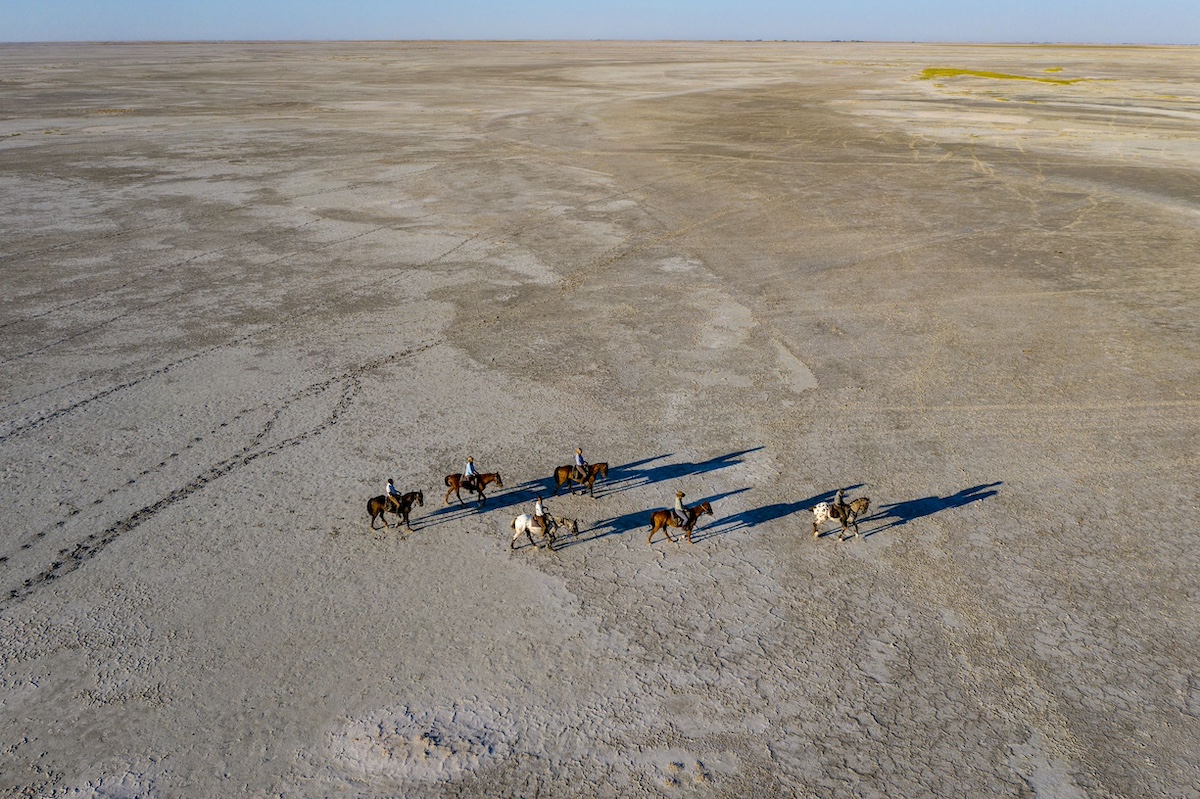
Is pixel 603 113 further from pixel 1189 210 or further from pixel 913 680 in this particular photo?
pixel 913 680

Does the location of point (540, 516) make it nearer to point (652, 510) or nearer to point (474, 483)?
point (474, 483)

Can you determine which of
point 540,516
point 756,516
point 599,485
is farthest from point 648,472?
point 540,516

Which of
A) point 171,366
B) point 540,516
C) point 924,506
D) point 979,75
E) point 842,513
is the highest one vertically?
point 979,75

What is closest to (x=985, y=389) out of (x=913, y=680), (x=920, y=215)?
(x=913, y=680)

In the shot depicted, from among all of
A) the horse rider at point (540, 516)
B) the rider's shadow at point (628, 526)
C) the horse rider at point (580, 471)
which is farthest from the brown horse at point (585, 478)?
the horse rider at point (540, 516)

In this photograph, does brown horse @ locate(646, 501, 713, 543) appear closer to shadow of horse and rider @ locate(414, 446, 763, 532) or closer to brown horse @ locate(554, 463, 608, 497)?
shadow of horse and rider @ locate(414, 446, 763, 532)

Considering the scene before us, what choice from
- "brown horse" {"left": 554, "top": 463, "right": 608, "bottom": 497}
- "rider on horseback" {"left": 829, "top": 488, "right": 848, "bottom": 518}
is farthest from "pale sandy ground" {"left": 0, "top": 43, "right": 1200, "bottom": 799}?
"rider on horseback" {"left": 829, "top": 488, "right": 848, "bottom": 518}
